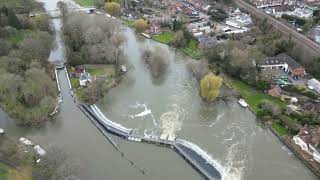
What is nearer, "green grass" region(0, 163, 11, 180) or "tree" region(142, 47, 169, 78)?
"green grass" region(0, 163, 11, 180)

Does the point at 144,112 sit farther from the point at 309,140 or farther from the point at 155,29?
the point at 155,29

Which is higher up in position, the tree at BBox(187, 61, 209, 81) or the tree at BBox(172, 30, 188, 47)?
the tree at BBox(172, 30, 188, 47)

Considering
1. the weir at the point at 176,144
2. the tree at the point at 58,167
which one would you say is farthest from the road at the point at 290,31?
the tree at the point at 58,167

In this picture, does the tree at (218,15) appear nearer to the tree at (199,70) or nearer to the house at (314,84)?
the tree at (199,70)

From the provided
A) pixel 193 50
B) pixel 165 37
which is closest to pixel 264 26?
pixel 193 50

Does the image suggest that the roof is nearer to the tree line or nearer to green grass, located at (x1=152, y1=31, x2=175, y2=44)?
green grass, located at (x1=152, y1=31, x2=175, y2=44)

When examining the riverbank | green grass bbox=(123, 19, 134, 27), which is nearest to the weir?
the riverbank

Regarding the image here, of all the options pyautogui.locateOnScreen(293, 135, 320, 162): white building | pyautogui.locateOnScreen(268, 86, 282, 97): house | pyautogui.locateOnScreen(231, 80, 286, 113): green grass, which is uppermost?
pyautogui.locateOnScreen(268, 86, 282, 97): house
